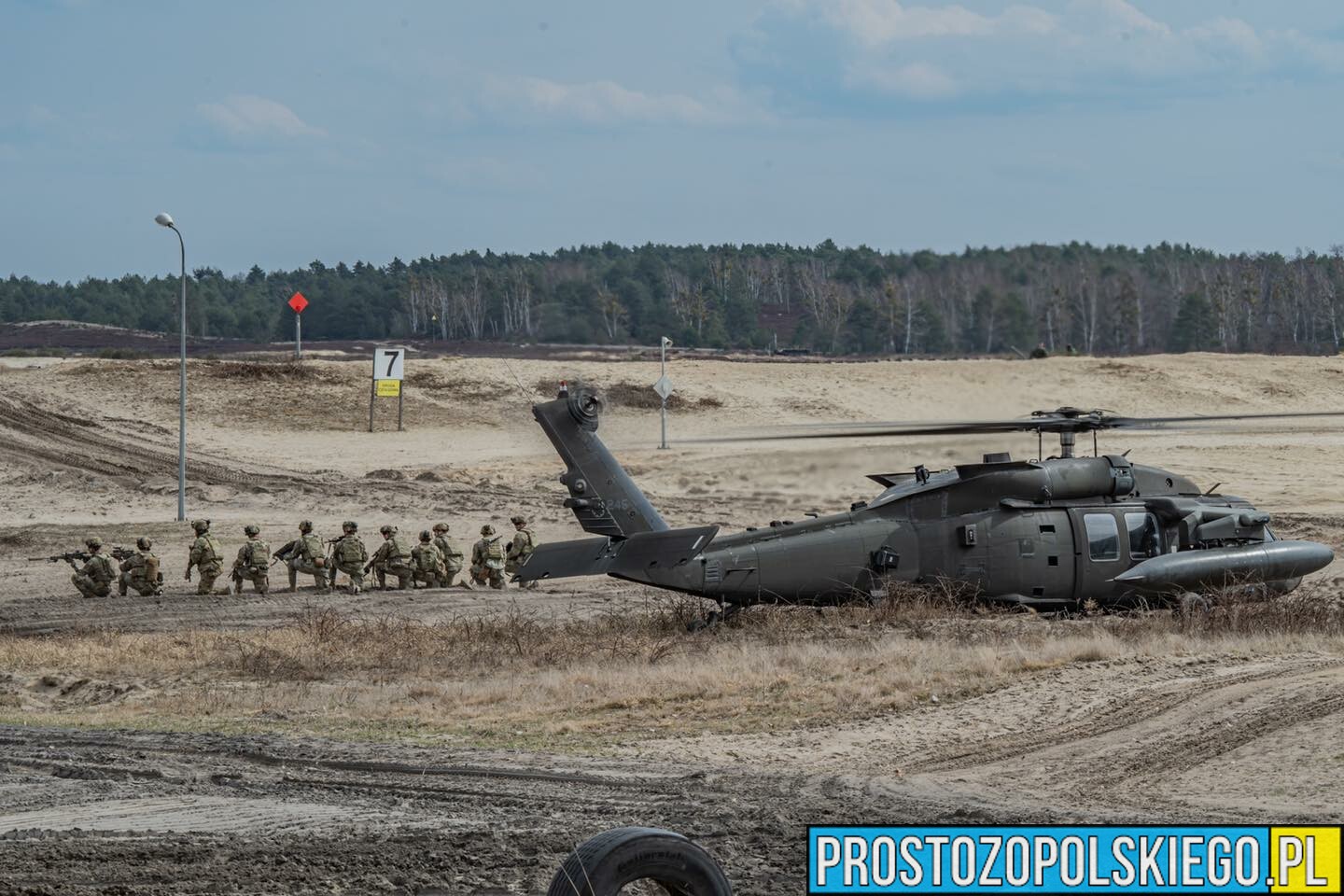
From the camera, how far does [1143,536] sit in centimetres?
1858

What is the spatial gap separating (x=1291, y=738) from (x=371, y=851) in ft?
23.5

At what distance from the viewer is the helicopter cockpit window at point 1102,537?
18375mm

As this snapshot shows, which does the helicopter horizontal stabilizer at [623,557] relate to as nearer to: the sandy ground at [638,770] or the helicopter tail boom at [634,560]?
the helicopter tail boom at [634,560]

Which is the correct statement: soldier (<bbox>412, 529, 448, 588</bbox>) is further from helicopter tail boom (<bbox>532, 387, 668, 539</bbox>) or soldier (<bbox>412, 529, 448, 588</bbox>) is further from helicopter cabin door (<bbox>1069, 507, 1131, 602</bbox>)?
helicopter cabin door (<bbox>1069, 507, 1131, 602</bbox>)

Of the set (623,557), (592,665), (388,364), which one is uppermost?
(388,364)

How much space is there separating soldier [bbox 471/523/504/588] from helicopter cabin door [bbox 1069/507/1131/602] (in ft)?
32.0

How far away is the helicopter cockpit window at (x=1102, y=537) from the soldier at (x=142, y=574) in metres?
13.8

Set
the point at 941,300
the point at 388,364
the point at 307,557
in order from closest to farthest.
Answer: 1. the point at 941,300
2. the point at 307,557
3. the point at 388,364

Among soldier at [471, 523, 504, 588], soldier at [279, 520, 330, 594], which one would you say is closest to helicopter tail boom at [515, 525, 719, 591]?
soldier at [471, 523, 504, 588]

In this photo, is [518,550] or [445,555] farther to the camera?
[445,555]

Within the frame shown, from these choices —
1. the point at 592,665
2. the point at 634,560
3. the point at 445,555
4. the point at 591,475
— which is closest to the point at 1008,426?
the point at 634,560

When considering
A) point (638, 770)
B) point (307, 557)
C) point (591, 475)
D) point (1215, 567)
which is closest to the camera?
point (638, 770)

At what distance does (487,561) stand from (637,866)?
58.9 feet

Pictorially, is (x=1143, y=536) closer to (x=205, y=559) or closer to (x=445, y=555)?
(x=445, y=555)
